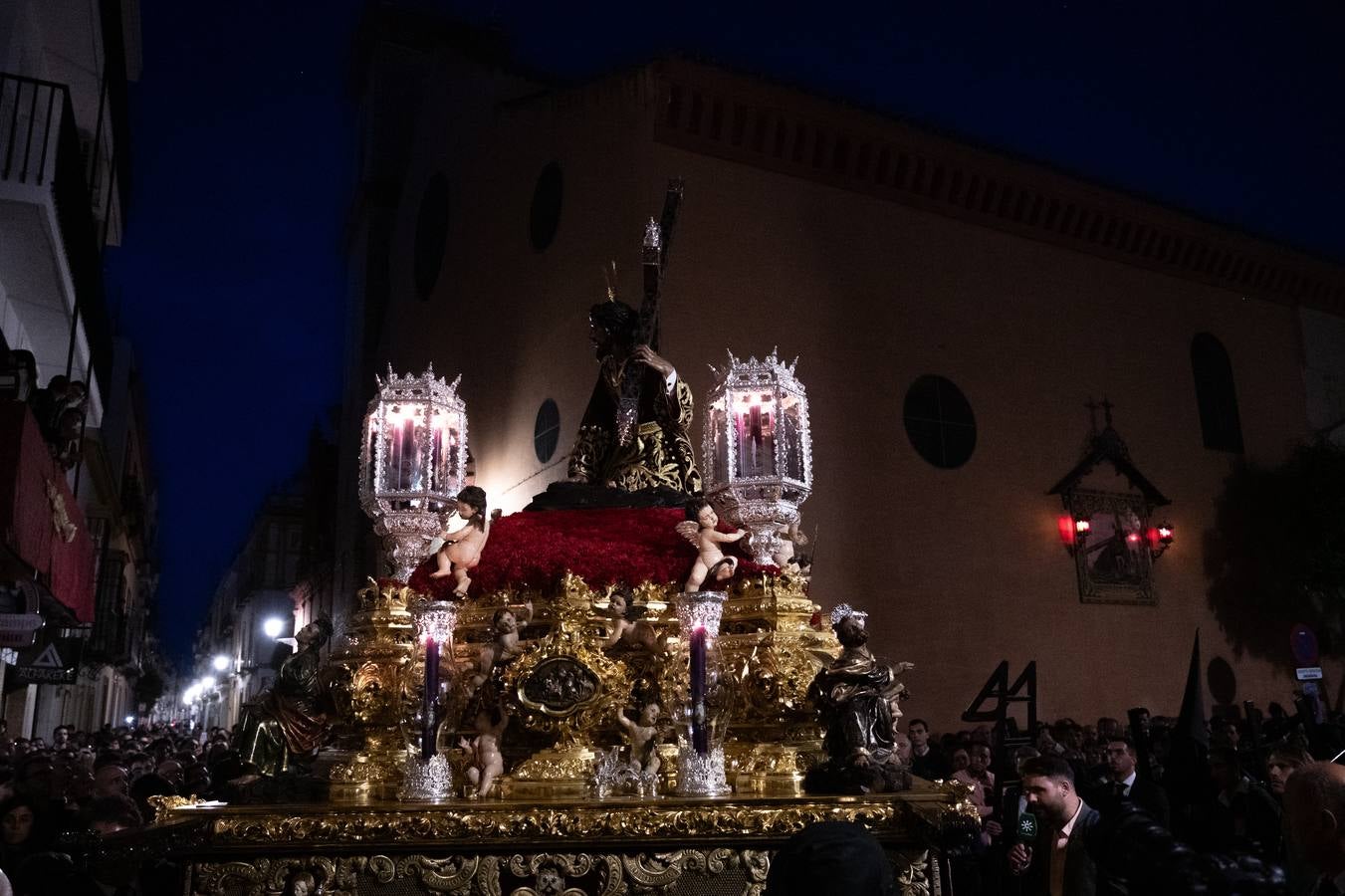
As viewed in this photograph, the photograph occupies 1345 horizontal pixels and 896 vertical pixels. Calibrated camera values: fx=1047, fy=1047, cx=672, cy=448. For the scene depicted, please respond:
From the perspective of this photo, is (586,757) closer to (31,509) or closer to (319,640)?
(319,640)

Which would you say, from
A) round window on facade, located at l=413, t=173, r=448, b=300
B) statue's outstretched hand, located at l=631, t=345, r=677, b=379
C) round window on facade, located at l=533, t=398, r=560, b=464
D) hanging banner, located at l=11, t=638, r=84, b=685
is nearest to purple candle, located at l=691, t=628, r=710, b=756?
statue's outstretched hand, located at l=631, t=345, r=677, b=379

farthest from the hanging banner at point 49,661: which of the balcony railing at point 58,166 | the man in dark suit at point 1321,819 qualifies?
the man in dark suit at point 1321,819

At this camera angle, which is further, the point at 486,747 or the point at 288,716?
the point at 288,716

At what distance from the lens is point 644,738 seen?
5.18 meters

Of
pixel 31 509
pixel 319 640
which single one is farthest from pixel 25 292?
pixel 319 640

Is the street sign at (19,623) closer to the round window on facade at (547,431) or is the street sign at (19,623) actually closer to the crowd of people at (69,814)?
the crowd of people at (69,814)

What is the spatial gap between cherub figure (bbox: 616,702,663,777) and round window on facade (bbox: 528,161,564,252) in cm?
1104

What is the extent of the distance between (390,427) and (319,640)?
5.89 ft

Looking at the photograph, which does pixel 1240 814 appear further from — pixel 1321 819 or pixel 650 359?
pixel 650 359

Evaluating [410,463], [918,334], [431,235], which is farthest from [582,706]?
[431,235]

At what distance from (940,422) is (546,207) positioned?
6.77 m

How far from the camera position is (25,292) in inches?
417

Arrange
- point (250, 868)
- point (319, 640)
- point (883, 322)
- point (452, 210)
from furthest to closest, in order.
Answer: point (452, 210)
point (883, 322)
point (319, 640)
point (250, 868)

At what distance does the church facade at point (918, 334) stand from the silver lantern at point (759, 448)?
6190mm
